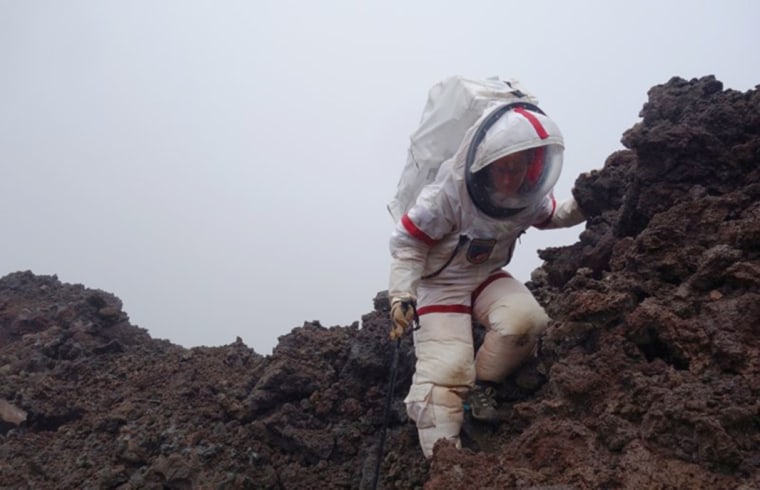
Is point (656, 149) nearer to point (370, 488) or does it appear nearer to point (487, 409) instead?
point (487, 409)

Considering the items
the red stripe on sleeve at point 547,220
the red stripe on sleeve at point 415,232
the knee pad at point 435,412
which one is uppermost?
the red stripe on sleeve at point 547,220

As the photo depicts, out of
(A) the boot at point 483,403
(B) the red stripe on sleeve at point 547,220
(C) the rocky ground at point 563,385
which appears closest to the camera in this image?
(C) the rocky ground at point 563,385

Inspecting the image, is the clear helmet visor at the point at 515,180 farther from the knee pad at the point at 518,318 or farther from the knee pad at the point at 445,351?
the knee pad at the point at 445,351

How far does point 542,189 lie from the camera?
3.90m

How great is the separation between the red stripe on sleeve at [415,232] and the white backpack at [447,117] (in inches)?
15.5

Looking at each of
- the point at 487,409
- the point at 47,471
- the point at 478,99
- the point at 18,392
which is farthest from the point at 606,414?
the point at 18,392

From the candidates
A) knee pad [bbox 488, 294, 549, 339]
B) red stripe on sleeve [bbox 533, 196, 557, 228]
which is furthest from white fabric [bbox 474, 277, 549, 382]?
red stripe on sleeve [bbox 533, 196, 557, 228]

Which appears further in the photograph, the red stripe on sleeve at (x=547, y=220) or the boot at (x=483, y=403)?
the red stripe on sleeve at (x=547, y=220)

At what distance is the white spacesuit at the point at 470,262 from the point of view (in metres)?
3.67

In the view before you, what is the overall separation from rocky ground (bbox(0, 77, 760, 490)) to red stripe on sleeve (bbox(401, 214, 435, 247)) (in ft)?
3.29

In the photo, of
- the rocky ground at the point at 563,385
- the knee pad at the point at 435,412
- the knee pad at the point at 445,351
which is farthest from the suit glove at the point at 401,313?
the rocky ground at the point at 563,385

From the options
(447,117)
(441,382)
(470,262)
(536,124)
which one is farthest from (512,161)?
(441,382)

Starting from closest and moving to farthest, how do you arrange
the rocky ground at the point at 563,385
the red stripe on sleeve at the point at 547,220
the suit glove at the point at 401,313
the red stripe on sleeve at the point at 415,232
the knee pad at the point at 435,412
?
the rocky ground at the point at 563,385 < the knee pad at the point at 435,412 < the suit glove at the point at 401,313 < the red stripe on sleeve at the point at 415,232 < the red stripe on sleeve at the point at 547,220

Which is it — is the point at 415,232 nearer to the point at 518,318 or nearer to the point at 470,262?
the point at 470,262
